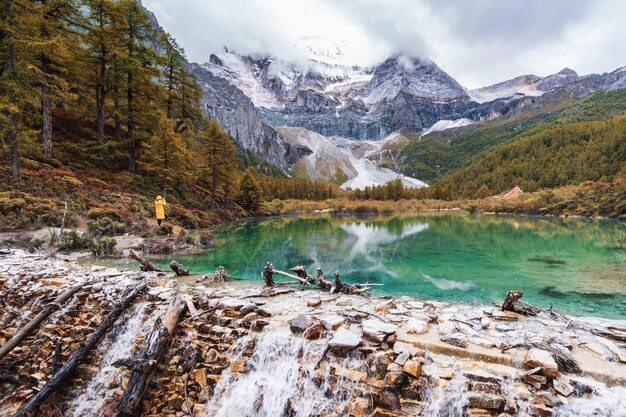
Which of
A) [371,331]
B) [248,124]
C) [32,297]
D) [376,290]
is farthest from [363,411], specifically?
[248,124]

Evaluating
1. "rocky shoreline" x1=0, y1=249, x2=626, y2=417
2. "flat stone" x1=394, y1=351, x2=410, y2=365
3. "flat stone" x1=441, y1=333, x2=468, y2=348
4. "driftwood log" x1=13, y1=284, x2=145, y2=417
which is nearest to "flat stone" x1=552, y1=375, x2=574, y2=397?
"rocky shoreline" x1=0, y1=249, x2=626, y2=417

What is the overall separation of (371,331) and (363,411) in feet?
4.30

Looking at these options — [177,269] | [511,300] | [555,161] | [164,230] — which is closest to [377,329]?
[511,300]

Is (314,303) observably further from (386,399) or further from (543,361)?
(543,361)

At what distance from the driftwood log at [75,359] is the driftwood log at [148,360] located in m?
1.49

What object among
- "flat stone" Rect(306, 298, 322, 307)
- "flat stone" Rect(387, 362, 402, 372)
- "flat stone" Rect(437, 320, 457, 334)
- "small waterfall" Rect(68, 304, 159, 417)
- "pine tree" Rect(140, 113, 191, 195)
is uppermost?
"pine tree" Rect(140, 113, 191, 195)

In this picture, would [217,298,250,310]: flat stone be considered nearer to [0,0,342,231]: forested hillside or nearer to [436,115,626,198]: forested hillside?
[0,0,342,231]: forested hillside

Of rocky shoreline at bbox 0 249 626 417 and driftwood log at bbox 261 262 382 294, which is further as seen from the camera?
driftwood log at bbox 261 262 382 294

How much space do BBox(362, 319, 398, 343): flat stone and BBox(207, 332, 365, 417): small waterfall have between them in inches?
21.6

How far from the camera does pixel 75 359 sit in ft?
21.0

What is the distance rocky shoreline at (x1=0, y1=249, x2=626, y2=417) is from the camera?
4293 mm

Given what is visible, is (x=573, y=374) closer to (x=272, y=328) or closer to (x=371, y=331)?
(x=371, y=331)

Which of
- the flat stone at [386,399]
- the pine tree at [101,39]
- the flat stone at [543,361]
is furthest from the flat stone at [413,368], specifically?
the pine tree at [101,39]

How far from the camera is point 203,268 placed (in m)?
14.5
